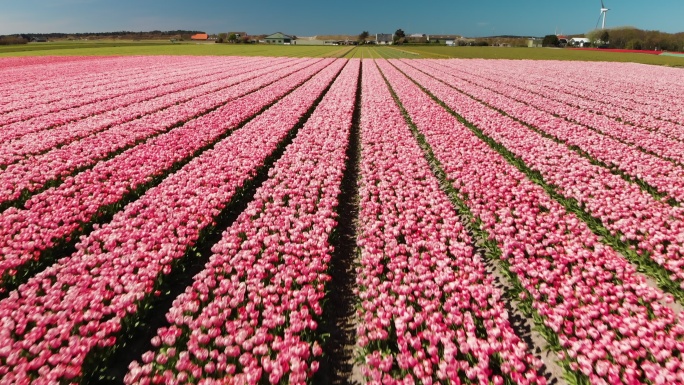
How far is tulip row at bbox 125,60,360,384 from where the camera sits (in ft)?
12.6

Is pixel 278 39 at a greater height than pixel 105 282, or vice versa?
pixel 278 39

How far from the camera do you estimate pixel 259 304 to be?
4.80m

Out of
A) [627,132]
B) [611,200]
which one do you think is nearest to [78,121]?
[611,200]

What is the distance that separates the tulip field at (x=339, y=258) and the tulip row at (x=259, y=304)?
0.10 feet

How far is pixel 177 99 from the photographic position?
68.4 ft

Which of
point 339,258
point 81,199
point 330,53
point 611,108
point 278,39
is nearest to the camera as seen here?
point 339,258

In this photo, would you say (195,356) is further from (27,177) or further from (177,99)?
(177,99)

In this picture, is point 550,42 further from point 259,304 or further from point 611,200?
point 259,304

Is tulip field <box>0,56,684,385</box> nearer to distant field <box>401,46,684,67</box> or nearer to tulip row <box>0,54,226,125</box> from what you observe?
tulip row <box>0,54,226,125</box>

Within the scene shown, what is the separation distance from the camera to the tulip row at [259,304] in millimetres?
3844

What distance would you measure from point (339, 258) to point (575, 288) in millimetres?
3598

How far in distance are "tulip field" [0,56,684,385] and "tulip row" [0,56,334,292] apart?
0.05 meters

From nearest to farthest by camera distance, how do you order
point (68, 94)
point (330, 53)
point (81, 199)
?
point (81, 199), point (68, 94), point (330, 53)

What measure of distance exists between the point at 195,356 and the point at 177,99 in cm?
1983
